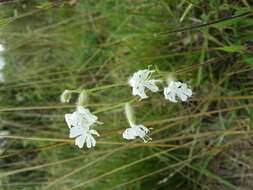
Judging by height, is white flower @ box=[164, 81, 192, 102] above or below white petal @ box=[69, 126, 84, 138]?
above

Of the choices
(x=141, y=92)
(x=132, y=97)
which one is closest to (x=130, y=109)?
(x=141, y=92)

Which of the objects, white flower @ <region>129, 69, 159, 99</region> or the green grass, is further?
the green grass

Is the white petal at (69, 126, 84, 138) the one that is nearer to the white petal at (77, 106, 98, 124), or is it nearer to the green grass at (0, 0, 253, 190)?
the white petal at (77, 106, 98, 124)

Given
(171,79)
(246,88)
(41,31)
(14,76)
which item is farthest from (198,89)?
(14,76)

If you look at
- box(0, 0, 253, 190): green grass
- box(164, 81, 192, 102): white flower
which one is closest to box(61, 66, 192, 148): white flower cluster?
box(164, 81, 192, 102): white flower

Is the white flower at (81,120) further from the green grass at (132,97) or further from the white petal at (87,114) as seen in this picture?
the green grass at (132,97)

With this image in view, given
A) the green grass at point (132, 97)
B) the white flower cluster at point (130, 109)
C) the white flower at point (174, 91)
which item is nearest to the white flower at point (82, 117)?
the white flower cluster at point (130, 109)

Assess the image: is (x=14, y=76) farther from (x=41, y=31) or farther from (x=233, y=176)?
(x=233, y=176)

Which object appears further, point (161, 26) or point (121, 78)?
point (121, 78)
